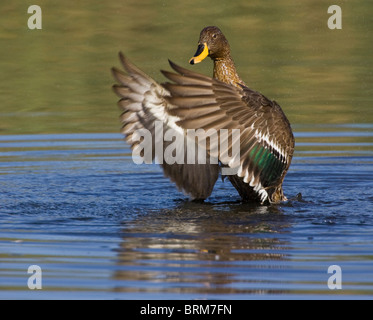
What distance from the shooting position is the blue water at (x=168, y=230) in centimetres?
681

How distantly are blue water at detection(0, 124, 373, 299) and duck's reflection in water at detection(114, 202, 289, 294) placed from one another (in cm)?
1

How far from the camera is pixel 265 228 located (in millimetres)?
8477

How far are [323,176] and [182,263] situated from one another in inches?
157

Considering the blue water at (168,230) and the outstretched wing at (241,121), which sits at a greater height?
the outstretched wing at (241,121)

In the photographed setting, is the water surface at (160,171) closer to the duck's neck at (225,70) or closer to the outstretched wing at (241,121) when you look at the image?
the outstretched wing at (241,121)

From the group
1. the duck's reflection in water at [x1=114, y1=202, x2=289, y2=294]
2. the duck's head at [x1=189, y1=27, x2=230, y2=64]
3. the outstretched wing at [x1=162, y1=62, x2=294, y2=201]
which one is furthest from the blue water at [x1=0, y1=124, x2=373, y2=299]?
the duck's head at [x1=189, y1=27, x2=230, y2=64]

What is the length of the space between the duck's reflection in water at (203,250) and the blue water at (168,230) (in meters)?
0.01

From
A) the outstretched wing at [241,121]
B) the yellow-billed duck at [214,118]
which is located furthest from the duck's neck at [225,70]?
the outstretched wing at [241,121]

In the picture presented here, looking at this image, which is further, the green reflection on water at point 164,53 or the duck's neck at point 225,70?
the green reflection on water at point 164,53

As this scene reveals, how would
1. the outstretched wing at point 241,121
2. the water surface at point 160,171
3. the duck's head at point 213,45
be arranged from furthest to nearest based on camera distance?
the duck's head at point 213,45 < the outstretched wing at point 241,121 < the water surface at point 160,171

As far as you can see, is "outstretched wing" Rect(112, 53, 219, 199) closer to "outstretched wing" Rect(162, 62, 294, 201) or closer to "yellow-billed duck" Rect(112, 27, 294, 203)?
"yellow-billed duck" Rect(112, 27, 294, 203)

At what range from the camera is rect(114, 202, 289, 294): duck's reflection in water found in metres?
6.82

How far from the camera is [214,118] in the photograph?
27.5ft

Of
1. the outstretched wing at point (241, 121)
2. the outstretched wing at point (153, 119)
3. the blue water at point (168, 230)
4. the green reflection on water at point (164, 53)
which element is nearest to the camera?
the blue water at point (168, 230)
